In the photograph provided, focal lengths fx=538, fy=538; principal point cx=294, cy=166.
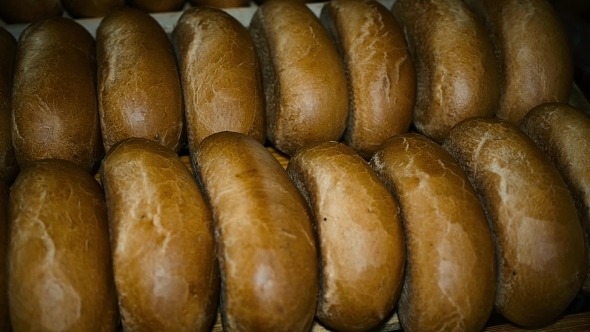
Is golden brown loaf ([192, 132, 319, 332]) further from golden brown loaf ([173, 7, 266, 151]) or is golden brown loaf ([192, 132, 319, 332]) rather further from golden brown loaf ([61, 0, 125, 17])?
golden brown loaf ([61, 0, 125, 17])

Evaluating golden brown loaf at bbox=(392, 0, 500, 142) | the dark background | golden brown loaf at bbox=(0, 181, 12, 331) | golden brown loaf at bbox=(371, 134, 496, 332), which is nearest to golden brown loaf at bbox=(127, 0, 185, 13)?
golden brown loaf at bbox=(392, 0, 500, 142)

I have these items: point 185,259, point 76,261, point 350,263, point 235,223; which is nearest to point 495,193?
point 350,263

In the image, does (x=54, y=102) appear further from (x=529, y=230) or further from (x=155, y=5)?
(x=529, y=230)

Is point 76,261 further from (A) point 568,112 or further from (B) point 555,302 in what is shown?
(A) point 568,112

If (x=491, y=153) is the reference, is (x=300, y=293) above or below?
below

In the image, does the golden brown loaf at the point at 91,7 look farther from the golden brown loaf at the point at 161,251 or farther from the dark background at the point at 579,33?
the dark background at the point at 579,33

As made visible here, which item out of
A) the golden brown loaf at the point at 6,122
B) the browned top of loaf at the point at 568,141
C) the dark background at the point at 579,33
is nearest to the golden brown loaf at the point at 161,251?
the golden brown loaf at the point at 6,122
